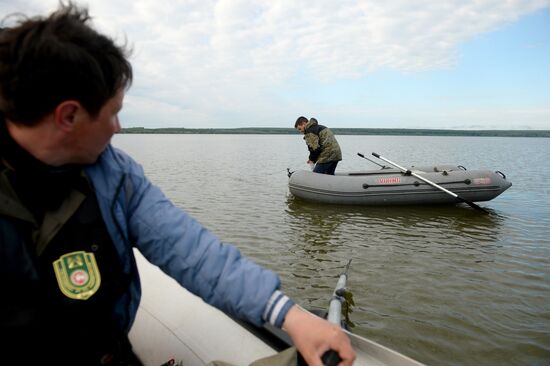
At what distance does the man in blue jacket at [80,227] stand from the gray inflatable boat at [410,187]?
7504 millimetres

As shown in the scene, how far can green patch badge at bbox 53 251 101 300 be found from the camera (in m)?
1.04

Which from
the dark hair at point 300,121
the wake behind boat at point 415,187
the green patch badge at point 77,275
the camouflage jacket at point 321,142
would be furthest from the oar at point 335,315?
the dark hair at point 300,121

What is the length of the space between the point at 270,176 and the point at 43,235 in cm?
1381

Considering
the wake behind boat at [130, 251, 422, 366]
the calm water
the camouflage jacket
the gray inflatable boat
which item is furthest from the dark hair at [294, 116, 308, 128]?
the wake behind boat at [130, 251, 422, 366]

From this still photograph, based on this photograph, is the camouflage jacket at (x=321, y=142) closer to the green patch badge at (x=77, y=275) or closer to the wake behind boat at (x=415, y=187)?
the wake behind boat at (x=415, y=187)

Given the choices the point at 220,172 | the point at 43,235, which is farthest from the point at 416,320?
the point at 220,172

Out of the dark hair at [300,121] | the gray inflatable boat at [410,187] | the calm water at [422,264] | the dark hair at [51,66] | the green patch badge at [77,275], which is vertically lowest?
the calm water at [422,264]

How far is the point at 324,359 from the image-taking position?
107cm

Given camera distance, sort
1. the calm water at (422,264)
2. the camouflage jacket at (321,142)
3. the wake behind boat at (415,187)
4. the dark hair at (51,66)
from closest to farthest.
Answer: the dark hair at (51,66) → the calm water at (422,264) → the wake behind boat at (415,187) → the camouflage jacket at (321,142)

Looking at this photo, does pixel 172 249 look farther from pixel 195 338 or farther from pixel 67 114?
pixel 195 338

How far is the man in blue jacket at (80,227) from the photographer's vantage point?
941 mm

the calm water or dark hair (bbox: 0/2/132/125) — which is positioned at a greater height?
dark hair (bbox: 0/2/132/125)

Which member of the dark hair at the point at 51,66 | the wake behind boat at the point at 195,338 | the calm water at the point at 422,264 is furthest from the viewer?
the calm water at the point at 422,264

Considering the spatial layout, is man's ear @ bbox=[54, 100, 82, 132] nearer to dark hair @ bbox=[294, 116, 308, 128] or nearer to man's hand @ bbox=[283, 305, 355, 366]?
man's hand @ bbox=[283, 305, 355, 366]
